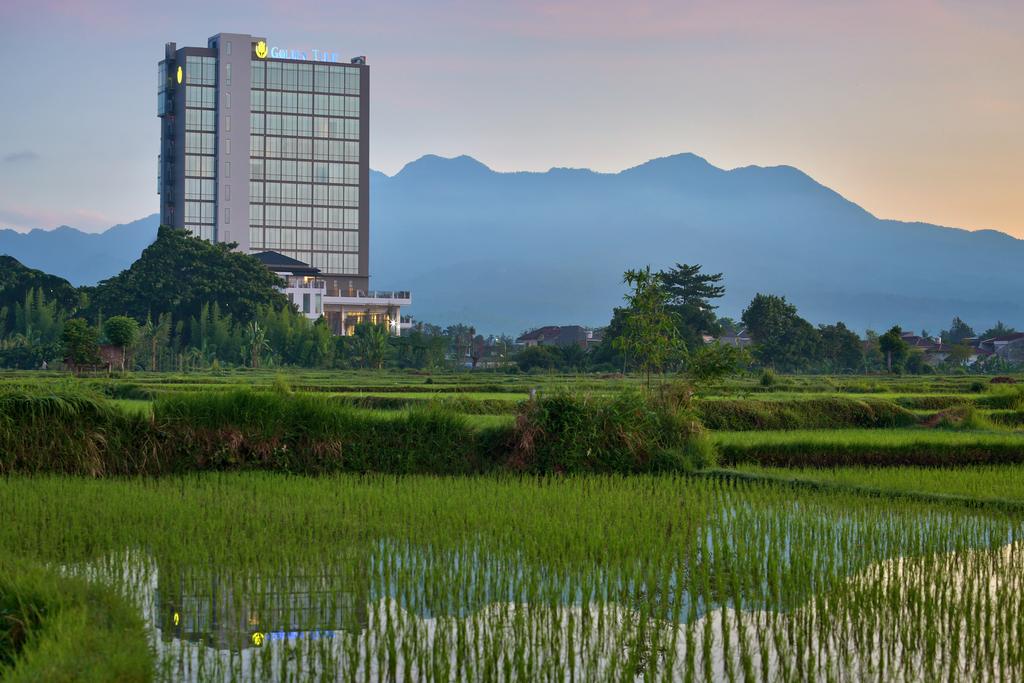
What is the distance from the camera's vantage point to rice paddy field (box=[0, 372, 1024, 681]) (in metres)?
6.46

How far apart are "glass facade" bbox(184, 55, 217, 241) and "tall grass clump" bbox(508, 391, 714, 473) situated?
93.4 metres

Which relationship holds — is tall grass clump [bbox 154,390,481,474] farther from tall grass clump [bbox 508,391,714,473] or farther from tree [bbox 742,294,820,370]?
tree [bbox 742,294,820,370]

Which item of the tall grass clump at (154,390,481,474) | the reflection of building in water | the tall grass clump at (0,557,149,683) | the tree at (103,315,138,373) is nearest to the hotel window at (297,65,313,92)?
the tree at (103,315,138,373)

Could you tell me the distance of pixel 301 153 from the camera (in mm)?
106250

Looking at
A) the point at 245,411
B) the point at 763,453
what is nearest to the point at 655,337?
the point at 763,453

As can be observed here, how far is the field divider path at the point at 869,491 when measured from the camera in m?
12.5

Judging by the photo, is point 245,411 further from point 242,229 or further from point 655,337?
point 242,229

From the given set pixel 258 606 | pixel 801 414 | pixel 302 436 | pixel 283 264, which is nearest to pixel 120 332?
pixel 801 414

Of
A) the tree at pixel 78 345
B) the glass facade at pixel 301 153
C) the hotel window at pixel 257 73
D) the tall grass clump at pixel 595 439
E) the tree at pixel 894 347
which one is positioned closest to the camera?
the tall grass clump at pixel 595 439

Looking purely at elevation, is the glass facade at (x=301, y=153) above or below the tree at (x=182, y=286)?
above

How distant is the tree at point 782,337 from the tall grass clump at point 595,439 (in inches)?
1780

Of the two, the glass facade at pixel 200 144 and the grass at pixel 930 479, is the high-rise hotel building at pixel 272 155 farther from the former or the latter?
the grass at pixel 930 479

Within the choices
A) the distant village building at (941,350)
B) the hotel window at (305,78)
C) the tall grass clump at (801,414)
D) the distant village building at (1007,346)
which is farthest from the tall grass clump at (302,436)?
the hotel window at (305,78)

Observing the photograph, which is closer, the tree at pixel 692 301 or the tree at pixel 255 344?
the tree at pixel 255 344
